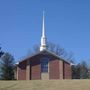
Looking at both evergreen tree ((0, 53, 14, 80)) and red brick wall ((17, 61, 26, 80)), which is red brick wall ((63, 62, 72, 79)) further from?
evergreen tree ((0, 53, 14, 80))

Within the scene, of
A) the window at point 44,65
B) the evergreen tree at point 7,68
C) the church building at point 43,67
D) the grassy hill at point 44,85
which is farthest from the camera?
the evergreen tree at point 7,68

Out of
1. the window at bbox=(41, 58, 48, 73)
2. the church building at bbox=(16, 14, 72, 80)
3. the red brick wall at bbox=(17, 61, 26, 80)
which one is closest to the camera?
the church building at bbox=(16, 14, 72, 80)

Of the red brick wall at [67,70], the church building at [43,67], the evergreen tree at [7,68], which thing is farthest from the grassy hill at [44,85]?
the evergreen tree at [7,68]

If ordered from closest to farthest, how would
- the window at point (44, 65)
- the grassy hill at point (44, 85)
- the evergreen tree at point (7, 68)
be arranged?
the grassy hill at point (44, 85), the window at point (44, 65), the evergreen tree at point (7, 68)

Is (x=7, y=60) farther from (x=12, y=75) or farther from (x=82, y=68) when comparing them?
(x=82, y=68)

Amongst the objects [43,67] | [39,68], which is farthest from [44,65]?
[39,68]

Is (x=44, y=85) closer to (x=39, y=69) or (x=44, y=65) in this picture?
→ (x=39, y=69)

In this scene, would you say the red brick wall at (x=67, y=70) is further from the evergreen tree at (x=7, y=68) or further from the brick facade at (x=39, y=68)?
the evergreen tree at (x=7, y=68)

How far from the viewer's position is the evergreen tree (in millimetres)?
67125

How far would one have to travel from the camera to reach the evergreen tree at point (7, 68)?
220 ft

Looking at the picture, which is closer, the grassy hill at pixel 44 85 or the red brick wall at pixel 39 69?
the grassy hill at pixel 44 85

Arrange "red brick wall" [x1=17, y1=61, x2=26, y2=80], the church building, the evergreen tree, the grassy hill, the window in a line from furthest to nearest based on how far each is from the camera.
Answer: the evergreen tree, "red brick wall" [x1=17, y1=61, x2=26, y2=80], the window, the church building, the grassy hill

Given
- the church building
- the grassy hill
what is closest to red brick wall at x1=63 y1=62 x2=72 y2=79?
the church building

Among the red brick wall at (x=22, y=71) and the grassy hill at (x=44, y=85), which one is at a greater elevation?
the red brick wall at (x=22, y=71)
